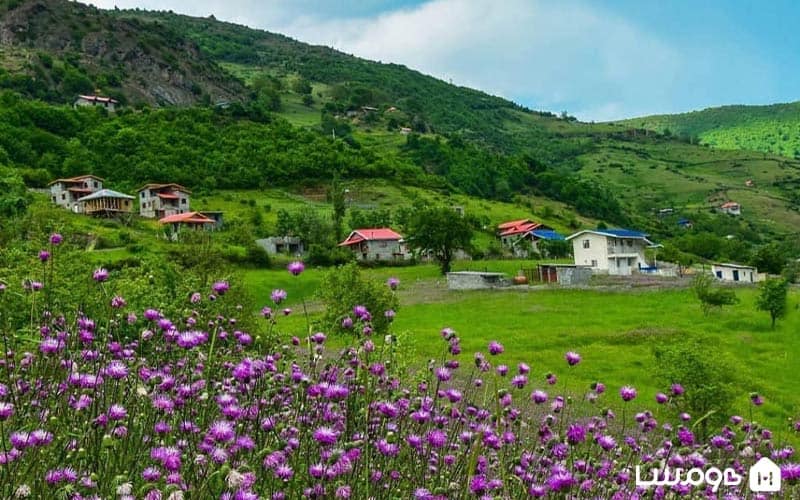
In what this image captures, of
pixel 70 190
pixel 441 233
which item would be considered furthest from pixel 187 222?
pixel 441 233

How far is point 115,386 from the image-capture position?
15.2ft

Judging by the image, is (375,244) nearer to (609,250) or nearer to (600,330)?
(609,250)

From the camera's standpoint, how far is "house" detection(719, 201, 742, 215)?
146 m

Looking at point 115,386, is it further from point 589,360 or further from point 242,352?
point 589,360

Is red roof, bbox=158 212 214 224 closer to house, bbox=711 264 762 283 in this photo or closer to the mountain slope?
house, bbox=711 264 762 283

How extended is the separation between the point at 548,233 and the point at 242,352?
78783 mm

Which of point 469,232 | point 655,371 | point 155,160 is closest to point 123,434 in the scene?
point 655,371

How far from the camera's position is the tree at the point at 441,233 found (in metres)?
60.1

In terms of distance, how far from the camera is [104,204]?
7312 centimetres

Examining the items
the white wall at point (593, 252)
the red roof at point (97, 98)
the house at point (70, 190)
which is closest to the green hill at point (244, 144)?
the red roof at point (97, 98)

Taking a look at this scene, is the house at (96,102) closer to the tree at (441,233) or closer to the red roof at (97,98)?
the red roof at (97,98)

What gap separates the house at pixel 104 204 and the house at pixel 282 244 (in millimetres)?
19804

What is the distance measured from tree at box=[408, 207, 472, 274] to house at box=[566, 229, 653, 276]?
A: 1194 cm

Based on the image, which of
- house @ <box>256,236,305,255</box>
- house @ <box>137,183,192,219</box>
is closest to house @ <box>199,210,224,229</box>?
house @ <box>137,183,192,219</box>
